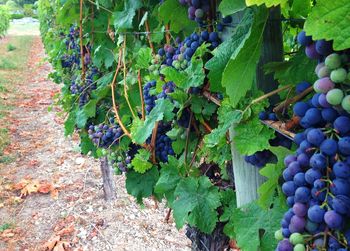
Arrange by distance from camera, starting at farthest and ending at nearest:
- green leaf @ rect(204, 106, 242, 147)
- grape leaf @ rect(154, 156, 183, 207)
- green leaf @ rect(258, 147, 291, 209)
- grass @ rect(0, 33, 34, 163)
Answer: grass @ rect(0, 33, 34, 163) → grape leaf @ rect(154, 156, 183, 207) → green leaf @ rect(204, 106, 242, 147) → green leaf @ rect(258, 147, 291, 209)

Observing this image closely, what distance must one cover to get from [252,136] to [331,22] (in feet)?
1.72

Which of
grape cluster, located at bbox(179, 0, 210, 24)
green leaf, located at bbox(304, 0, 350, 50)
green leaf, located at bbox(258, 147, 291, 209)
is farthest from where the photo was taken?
grape cluster, located at bbox(179, 0, 210, 24)

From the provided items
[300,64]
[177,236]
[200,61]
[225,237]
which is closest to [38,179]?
[177,236]

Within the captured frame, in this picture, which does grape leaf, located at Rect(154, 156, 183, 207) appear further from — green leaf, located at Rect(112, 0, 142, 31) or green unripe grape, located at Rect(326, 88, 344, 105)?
green unripe grape, located at Rect(326, 88, 344, 105)

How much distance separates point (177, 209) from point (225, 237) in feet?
1.30

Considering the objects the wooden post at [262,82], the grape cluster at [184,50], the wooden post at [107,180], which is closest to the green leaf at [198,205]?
the wooden post at [262,82]

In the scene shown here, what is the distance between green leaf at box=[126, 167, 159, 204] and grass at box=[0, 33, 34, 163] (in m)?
5.57

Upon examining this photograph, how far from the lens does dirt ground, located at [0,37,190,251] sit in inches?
188

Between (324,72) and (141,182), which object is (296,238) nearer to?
(324,72)

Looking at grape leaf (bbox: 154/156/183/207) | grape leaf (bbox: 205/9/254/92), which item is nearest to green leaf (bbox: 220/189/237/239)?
grape leaf (bbox: 154/156/183/207)

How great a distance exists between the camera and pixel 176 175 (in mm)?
1790

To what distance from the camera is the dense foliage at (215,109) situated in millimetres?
833

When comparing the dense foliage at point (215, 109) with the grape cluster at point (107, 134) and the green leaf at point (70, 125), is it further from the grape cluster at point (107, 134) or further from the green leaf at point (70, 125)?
the green leaf at point (70, 125)

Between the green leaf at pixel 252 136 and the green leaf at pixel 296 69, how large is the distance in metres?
0.13
